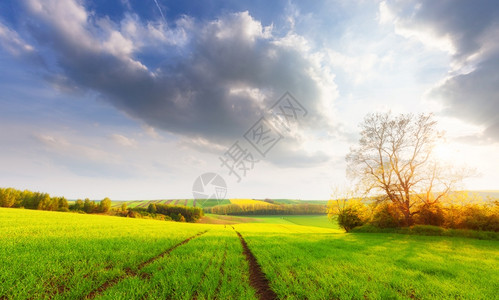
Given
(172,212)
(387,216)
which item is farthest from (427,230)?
(172,212)

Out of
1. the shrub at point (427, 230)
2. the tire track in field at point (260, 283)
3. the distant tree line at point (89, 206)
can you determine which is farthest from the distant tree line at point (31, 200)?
the shrub at point (427, 230)

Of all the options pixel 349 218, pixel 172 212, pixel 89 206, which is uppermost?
pixel 349 218

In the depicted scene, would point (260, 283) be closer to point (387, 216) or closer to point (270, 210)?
point (387, 216)

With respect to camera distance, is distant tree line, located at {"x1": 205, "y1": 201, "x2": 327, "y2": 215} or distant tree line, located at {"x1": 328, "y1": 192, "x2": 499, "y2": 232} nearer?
distant tree line, located at {"x1": 328, "y1": 192, "x2": 499, "y2": 232}

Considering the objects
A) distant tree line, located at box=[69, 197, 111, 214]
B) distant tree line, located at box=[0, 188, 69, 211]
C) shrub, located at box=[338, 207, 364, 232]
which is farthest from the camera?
distant tree line, located at box=[69, 197, 111, 214]

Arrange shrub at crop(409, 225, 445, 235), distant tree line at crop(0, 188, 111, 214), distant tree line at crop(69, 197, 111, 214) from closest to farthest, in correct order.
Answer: shrub at crop(409, 225, 445, 235) < distant tree line at crop(0, 188, 111, 214) < distant tree line at crop(69, 197, 111, 214)

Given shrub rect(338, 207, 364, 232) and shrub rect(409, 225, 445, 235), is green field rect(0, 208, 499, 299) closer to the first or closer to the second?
shrub rect(409, 225, 445, 235)

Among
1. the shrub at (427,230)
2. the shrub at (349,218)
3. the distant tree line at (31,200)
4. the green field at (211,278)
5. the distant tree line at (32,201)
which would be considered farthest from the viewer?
the distant tree line at (31,200)

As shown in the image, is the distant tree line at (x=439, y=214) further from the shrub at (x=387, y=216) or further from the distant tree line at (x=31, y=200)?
the distant tree line at (x=31, y=200)

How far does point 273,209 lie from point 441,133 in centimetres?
10843

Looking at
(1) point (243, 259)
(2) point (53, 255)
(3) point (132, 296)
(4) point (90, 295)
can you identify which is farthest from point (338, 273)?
(2) point (53, 255)

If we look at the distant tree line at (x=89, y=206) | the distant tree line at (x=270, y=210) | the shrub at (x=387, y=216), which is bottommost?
the distant tree line at (x=270, y=210)

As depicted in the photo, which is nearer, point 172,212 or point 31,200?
point 31,200

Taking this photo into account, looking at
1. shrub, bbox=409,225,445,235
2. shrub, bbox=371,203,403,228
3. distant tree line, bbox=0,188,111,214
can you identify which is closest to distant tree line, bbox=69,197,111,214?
distant tree line, bbox=0,188,111,214
